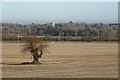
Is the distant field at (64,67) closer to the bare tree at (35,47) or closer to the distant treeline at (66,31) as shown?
the bare tree at (35,47)

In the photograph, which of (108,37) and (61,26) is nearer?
(108,37)

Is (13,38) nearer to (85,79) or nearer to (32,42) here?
(32,42)

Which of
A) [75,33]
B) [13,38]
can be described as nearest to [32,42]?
[13,38]

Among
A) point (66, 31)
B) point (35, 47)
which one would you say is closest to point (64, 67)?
point (35, 47)

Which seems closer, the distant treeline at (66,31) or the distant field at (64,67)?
the distant field at (64,67)

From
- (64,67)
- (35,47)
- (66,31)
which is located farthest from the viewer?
(66,31)

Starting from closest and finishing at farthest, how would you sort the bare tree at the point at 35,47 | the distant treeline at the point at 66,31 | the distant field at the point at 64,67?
the distant field at the point at 64,67 → the bare tree at the point at 35,47 → the distant treeline at the point at 66,31

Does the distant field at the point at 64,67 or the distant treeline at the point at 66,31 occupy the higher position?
the distant treeline at the point at 66,31

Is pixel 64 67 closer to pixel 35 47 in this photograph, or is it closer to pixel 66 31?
pixel 35 47

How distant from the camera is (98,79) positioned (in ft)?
76.5

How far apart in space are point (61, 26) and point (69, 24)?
54.8 feet

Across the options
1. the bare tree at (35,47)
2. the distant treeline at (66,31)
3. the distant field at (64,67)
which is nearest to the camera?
→ the distant field at (64,67)

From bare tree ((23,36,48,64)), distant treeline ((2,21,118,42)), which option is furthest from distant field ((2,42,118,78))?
distant treeline ((2,21,118,42))

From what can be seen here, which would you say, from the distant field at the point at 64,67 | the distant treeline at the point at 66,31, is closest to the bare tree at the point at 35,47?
the distant field at the point at 64,67
